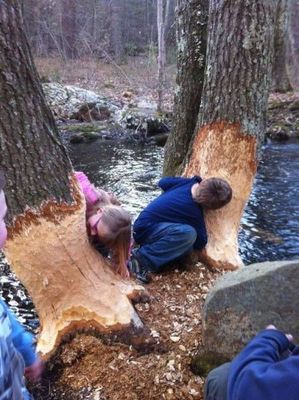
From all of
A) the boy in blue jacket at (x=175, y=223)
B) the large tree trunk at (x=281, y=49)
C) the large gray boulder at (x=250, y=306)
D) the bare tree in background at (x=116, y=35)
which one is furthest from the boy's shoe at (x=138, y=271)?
the bare tree in background at (x=116, y=35)

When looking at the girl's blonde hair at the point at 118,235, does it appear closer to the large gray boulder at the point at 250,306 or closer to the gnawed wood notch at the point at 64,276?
the gnawed wood notch at the point at 64,276

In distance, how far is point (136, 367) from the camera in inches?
109

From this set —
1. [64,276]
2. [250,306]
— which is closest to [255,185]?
[250,306]

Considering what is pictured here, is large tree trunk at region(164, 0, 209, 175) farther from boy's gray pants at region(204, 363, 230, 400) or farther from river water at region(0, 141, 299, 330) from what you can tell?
boy's gray pants at region(204, 363, 230, 400)

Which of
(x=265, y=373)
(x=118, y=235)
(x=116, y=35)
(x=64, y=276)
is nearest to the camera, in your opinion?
(x=265, y=373)

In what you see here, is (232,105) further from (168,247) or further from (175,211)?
(168,247)

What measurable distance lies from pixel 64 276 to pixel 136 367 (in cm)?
73

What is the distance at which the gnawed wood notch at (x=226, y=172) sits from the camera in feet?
13.1

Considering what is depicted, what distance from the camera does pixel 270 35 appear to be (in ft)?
13.0

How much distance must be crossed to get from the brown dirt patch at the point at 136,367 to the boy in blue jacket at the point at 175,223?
59 centimetres

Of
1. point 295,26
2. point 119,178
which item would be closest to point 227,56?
point 119,178

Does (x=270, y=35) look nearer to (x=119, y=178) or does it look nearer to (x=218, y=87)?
(x=218, y=87)

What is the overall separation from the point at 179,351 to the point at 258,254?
2.54 metres

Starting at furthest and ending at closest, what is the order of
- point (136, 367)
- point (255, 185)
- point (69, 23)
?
point (69, 23) → point (255, 185) → point (136, 367)
